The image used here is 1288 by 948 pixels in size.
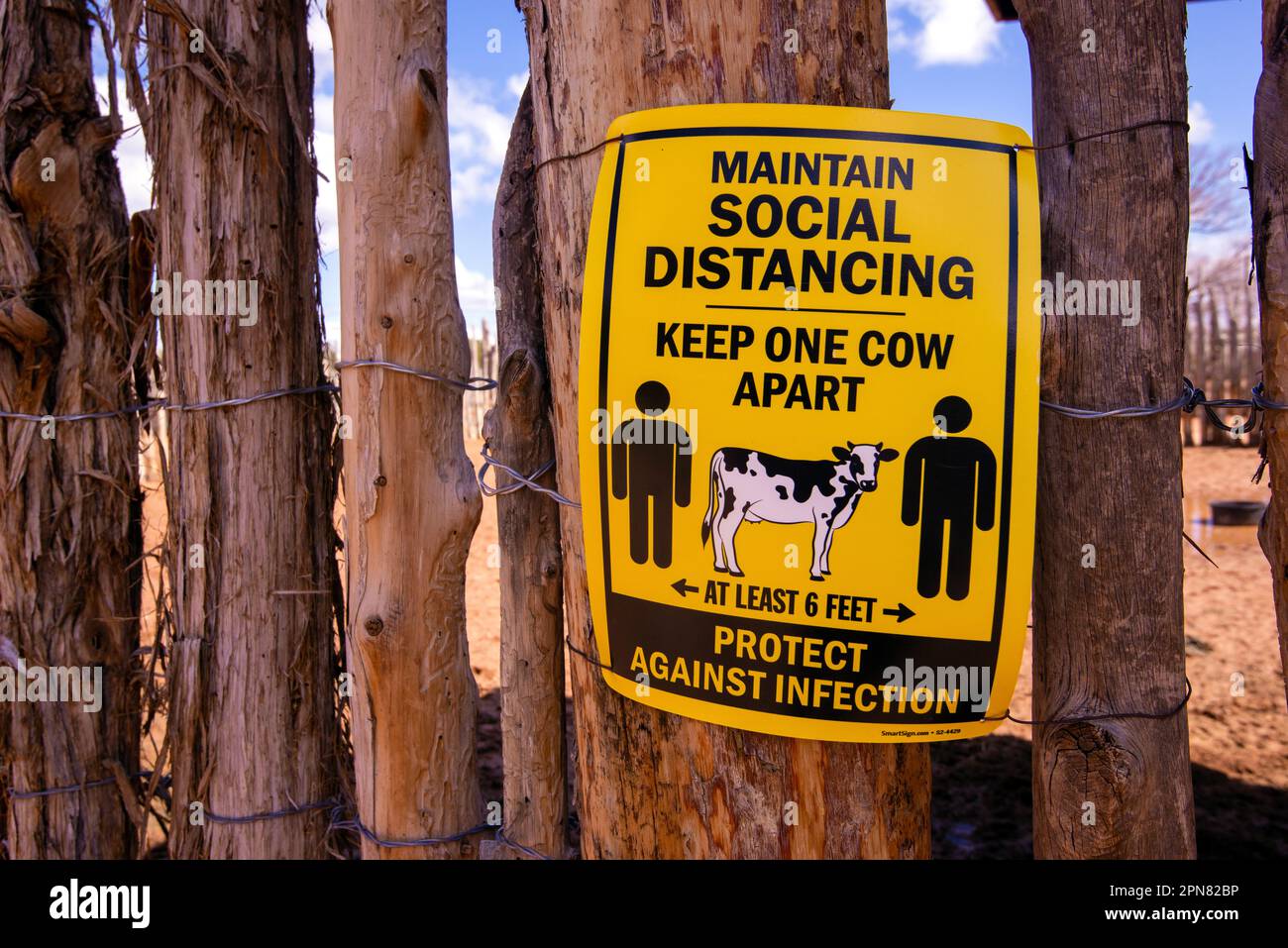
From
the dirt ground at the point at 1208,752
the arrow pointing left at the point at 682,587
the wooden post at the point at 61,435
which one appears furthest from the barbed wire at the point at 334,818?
the arrow pointing left at the point at 682,587

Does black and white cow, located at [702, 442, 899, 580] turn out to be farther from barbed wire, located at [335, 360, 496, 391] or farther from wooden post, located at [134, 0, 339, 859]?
wooden post, located at [134, 0, 339, 859]

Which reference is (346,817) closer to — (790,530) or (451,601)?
(451,601)

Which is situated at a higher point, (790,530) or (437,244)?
(437,244)

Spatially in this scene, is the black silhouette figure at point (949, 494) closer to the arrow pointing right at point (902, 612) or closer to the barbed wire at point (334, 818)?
the arrow pointing right at point (902, 612)

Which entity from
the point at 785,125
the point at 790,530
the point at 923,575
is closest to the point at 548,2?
Answer: the point at 785,125

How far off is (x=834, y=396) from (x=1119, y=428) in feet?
2.02

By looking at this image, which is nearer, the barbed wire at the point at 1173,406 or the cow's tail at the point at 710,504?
the cow's tail at the point at 710,504

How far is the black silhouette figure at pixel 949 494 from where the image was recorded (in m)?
1.48

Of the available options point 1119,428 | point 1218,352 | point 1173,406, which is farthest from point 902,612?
point 1218,352

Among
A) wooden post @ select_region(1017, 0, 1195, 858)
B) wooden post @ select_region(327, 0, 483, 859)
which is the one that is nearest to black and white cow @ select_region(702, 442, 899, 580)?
wooden post @ select_region(1017, 0, 1195, 858)

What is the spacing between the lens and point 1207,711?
15.1 ft

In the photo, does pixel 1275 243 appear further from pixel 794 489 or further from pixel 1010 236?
pixel 794 489
